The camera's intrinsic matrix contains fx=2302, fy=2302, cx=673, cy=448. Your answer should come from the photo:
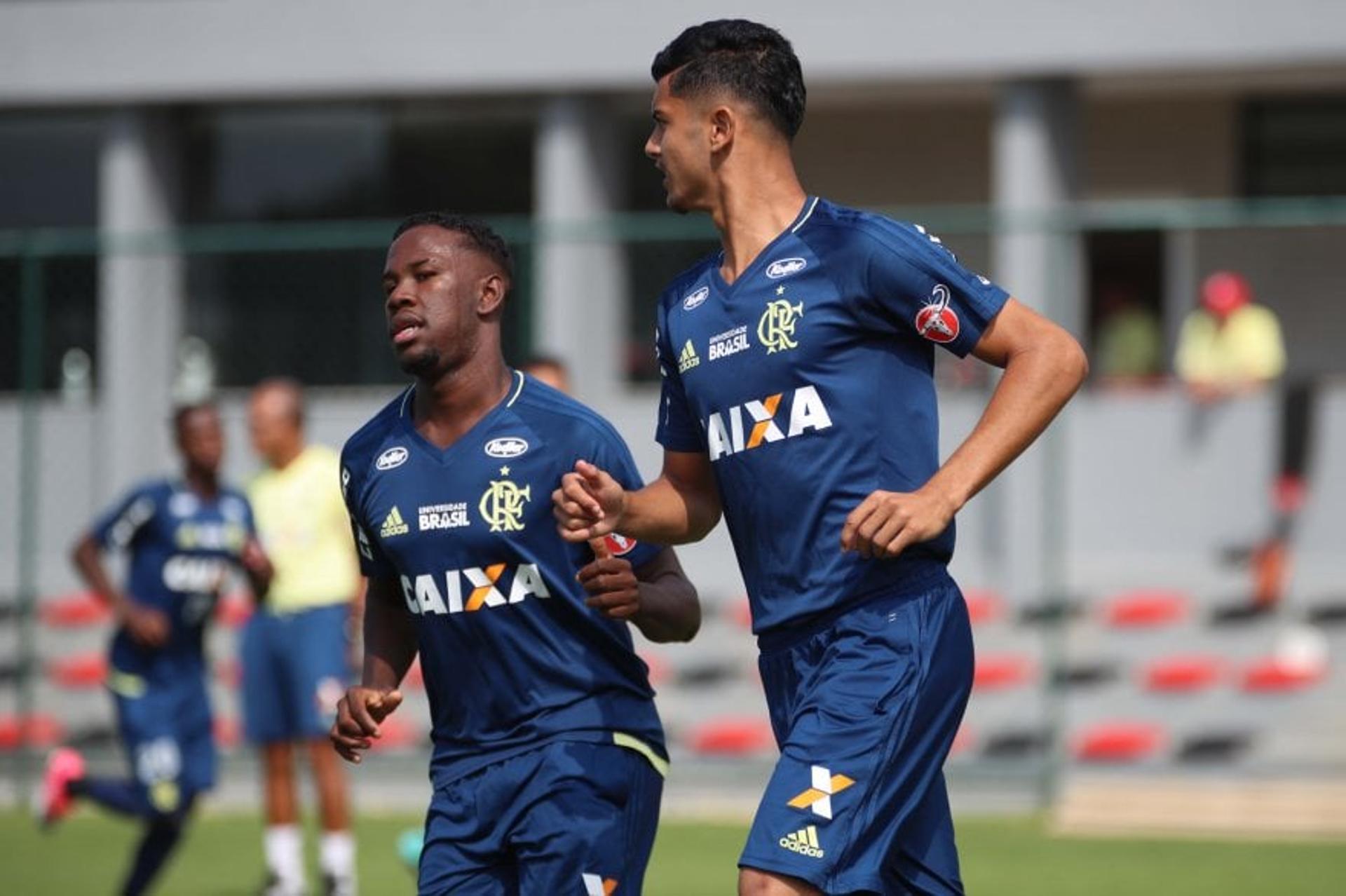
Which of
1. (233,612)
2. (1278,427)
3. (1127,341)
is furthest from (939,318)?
(1127,341)

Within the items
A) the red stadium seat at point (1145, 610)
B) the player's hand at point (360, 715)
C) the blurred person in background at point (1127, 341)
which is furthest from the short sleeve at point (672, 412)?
the blurred person in background at point (1127, 341)

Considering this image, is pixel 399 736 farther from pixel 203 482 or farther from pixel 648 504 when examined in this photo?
pixel 648 504

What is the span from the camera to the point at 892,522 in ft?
15.0

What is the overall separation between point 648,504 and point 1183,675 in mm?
9423

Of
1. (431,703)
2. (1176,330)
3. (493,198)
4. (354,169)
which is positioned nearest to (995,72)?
(1176,330)

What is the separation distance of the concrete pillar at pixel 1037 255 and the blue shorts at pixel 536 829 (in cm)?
811

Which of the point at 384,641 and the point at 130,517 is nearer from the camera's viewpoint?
the point at 384,641

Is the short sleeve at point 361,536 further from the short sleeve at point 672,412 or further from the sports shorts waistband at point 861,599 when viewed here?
the sports shorts waistband at point 861,599

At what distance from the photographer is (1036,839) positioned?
39.0 ft

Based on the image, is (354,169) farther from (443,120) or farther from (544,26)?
(544,26)

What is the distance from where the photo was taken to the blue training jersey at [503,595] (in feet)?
17.5

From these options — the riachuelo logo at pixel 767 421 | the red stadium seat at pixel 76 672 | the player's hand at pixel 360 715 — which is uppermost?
the red stadium seat at pixel 76 672

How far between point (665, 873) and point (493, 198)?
32.3ft

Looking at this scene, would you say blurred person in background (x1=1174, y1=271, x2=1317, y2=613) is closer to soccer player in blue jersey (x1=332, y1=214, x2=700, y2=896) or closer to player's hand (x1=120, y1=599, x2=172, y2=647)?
player's hand (x1=120, y1=599, x2=172, y2=647)
